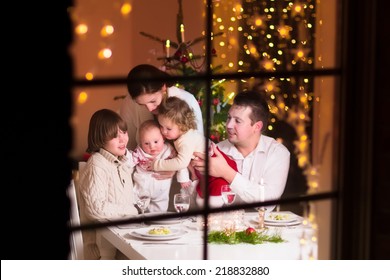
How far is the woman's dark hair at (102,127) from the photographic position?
1774 mm

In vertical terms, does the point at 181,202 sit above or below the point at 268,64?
below

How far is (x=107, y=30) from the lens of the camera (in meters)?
1.73

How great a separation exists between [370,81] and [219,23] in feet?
1.48

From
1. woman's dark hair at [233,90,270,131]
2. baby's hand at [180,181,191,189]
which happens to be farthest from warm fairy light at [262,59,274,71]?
baby's hand at [180,181,191,189]

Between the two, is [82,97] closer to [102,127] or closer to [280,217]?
[102,127]

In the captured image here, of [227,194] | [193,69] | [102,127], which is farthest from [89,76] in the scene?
[227,194]

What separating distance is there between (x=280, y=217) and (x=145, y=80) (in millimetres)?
589

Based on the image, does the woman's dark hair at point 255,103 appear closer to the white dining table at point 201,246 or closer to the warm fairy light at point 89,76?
the white dining table at point 201,246

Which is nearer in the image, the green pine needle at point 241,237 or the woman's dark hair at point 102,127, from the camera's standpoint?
the woman's dark hair at point 102,127

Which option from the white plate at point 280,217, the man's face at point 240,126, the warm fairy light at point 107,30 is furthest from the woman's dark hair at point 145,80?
the white plate at point 280,217

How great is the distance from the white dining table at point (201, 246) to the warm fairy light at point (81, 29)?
474mm

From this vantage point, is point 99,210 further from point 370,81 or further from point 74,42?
point 370,81

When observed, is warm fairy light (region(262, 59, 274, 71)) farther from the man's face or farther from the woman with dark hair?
the woman with dark hair

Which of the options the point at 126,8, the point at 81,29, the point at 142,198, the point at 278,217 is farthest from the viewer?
the point at 278,217
